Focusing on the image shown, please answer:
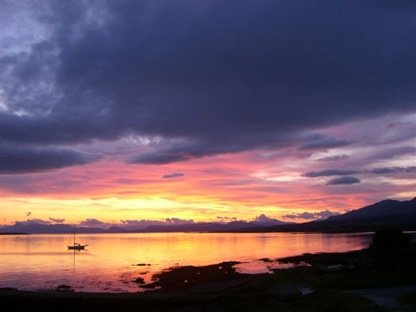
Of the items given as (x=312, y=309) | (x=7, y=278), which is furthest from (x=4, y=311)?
(x=7, y=278)

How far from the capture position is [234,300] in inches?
1048

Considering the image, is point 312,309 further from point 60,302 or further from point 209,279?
point 209,279

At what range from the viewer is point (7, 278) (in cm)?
7038

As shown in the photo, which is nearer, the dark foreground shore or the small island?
the dark foreground shore

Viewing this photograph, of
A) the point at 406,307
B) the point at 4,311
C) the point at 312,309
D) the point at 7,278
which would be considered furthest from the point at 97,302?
the point at 7,278

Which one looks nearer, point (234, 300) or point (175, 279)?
point (234, 300)

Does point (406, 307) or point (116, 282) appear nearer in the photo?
point (406, 307)

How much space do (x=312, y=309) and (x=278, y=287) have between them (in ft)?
23.3

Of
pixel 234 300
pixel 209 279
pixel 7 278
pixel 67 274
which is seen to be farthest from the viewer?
pixel 67 274

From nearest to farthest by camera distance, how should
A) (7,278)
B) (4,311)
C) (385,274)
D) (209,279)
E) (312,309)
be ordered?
1. (312,309)
2. (4,311)
3. (385,274)
4. (209,279)
5. (7,278)

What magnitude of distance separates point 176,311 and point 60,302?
9.10 m

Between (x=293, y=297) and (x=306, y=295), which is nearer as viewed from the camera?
(x=306, y=295)

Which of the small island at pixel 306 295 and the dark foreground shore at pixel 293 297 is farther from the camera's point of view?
the small island at pixel 306 295

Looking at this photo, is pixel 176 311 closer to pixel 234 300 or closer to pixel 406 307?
pixel 234 300
